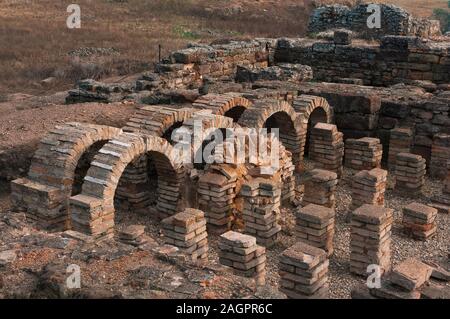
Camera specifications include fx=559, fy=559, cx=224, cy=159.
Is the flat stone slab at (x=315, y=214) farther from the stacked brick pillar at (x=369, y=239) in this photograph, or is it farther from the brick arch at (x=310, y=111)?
the brick arch at (x=310, y=111)

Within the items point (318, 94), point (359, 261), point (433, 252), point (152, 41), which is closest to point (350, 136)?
point (318, 94)

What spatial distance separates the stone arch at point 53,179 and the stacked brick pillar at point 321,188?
3.75 m

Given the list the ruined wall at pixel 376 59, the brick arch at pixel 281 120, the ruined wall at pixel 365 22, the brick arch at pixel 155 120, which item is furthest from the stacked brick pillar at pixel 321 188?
the ruined wall at pixel 365 22

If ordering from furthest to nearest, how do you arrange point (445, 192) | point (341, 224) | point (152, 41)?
point (152, 41) < point (445, 192) < point (341, 224)

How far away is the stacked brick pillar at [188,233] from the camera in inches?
313

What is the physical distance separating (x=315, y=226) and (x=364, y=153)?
3.98 m

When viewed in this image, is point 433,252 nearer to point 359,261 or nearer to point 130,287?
point 359,261

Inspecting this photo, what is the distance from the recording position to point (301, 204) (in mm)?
10461

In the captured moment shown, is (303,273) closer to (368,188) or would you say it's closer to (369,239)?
(369,239)

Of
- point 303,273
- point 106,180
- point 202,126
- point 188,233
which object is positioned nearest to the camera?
point 303,273

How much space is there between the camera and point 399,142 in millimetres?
12742

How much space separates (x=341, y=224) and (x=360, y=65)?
9441 millimetres

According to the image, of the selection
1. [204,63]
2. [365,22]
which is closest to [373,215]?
[204,63]

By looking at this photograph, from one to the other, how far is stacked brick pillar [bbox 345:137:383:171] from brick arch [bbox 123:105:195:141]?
3.73m
